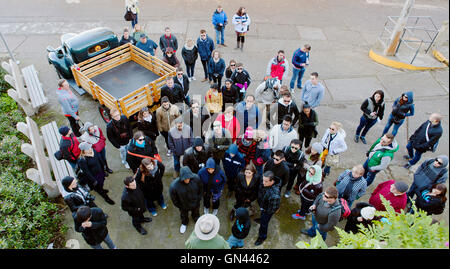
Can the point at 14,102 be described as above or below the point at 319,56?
below

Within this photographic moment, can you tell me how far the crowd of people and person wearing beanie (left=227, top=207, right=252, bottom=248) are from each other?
0.02 m

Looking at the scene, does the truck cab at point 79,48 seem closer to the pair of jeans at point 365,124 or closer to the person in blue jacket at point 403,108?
the pair of jeans at point 365,124

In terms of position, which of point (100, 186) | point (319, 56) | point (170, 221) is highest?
point (319, 56)

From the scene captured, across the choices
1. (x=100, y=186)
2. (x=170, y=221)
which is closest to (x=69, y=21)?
(x=100, y=186)

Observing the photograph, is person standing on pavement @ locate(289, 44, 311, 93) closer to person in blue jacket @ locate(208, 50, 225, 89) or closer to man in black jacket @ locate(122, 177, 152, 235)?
person in blue jacket @ locate(208, 50, 225, 89)

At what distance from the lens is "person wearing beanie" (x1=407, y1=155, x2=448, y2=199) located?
5176mm

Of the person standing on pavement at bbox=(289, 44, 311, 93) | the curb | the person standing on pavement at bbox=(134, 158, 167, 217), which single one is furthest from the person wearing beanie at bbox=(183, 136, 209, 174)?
the curb

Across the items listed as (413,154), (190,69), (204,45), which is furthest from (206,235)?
(190,69)

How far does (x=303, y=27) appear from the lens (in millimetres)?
14008

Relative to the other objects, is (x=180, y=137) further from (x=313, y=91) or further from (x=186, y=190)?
(x=313, y=91)

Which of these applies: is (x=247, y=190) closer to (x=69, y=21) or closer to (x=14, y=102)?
(x=14, y=102)

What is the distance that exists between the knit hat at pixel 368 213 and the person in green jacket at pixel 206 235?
2475 millimetres

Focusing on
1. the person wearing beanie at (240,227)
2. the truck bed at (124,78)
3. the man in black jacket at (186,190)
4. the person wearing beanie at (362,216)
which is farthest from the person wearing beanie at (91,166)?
the person wearing beanie at (362,216)
